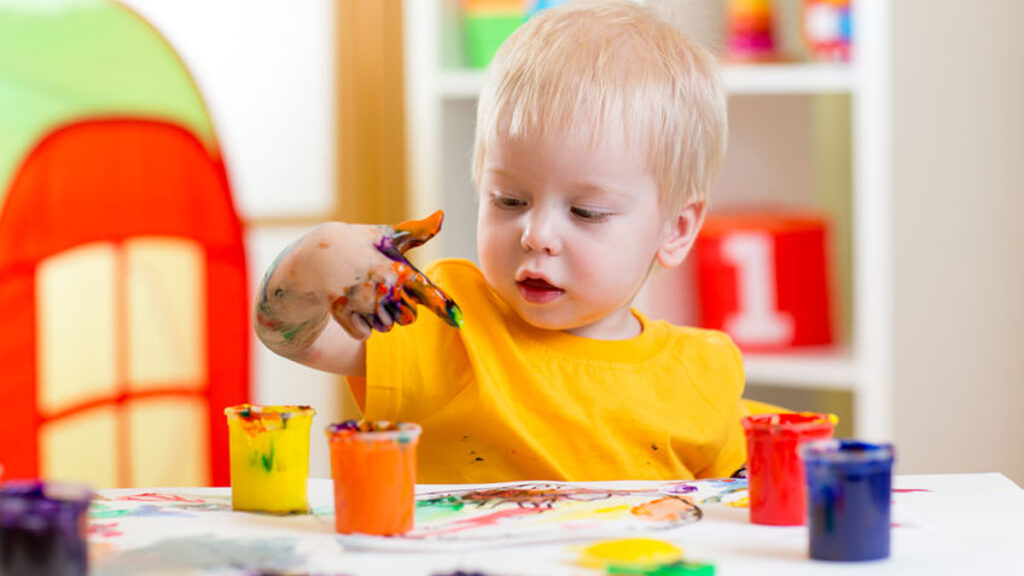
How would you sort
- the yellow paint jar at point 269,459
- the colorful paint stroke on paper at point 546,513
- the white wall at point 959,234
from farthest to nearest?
1. the white wall at point 959,234
2. the yellow paint jar at point 269,459
3. the colorful paint stroke on paper at point 546,513

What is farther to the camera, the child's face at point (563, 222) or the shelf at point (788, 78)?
the shelf at point (788, 78)

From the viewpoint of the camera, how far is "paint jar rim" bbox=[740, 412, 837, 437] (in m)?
0.85

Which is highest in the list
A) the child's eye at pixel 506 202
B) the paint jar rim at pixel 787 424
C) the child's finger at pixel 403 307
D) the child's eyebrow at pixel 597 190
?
the child's eyebrow at pixel 597 190

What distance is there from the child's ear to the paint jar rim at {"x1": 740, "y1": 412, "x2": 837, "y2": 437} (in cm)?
36

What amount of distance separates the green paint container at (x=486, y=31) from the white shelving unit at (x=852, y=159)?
0.03 m

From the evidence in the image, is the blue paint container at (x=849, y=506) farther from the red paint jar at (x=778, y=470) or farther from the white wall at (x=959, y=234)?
the white wall at (x=959, y=234)

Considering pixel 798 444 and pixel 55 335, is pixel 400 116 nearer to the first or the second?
pixel 55 335

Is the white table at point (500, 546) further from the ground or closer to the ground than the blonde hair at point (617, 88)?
closer to the ground

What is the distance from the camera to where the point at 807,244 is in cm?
207

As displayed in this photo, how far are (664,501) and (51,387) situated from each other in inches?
40.3

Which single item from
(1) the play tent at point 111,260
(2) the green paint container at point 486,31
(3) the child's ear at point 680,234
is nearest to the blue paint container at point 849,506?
(3) the child's ear at point 680,234

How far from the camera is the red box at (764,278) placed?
205 cm

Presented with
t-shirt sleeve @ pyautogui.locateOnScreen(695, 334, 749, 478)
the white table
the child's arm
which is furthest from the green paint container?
the white table

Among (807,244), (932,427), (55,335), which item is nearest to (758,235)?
(807,244)
